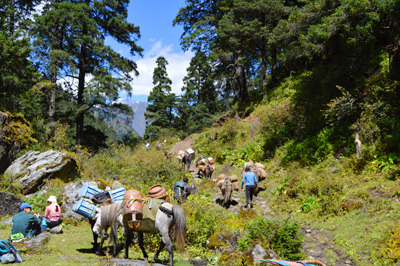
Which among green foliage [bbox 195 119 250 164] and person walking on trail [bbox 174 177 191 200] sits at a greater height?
green foliage [bbox 195 119 250 164]

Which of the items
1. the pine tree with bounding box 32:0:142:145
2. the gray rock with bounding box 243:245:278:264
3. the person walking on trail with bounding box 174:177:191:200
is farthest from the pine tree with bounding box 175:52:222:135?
the gray rock with bounding box 243:245:278:264

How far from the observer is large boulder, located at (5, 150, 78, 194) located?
1274 cm

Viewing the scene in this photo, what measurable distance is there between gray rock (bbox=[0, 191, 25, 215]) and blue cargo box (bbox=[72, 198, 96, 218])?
461cm

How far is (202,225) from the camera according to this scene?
8180 mm

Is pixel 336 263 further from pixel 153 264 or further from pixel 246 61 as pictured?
pixel 246 61

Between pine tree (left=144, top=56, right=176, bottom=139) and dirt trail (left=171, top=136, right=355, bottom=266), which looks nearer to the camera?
dirt trail (left=171, top=136, right=355, bottom=266)

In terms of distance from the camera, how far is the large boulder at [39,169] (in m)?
12.7

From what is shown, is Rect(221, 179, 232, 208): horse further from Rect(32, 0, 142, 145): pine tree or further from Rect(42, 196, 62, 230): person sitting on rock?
Rect(32, 0, 142, 145): pine tree

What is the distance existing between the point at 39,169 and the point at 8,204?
3.37 metres

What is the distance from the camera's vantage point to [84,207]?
23.5 feet

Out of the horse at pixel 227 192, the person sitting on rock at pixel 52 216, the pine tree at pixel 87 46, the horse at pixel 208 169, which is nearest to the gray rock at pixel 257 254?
the horse at pixel 227 192

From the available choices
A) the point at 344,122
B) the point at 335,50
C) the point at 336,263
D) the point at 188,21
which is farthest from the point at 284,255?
the point at 188,21

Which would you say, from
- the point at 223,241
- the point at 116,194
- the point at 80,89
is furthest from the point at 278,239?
the point at 80,89

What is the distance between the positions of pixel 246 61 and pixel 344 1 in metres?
16.1
